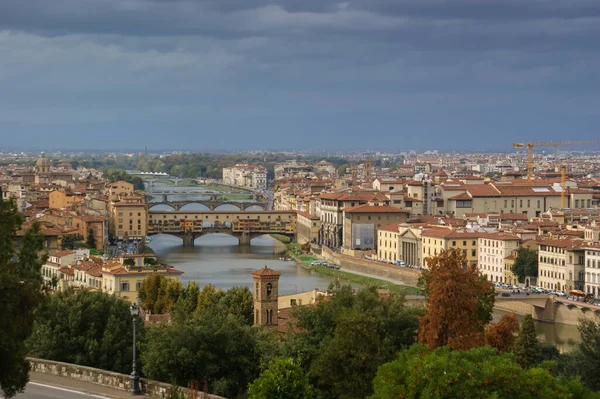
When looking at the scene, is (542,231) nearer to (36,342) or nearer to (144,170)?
(36,342)

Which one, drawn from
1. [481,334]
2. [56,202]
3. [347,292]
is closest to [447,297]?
[481,334]

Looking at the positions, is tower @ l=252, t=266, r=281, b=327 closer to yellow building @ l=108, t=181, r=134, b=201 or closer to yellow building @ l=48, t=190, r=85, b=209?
yellow building @ l=48, t=190, r=85, b=209

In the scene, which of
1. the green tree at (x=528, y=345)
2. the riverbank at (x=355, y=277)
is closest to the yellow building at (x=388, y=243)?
the riverbank at (x=355, y=277)

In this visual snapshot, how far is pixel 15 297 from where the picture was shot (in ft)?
30.3

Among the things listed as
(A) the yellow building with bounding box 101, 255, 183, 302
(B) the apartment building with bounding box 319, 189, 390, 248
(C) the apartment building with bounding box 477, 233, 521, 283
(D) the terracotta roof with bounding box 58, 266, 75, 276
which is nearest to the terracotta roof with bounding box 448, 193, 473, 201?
(B) the apartment building with bounding box 319, 189, 390, 248

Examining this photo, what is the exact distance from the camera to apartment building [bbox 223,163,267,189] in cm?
11419

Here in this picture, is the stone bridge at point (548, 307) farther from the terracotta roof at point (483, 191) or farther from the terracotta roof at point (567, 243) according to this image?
the terracotta roof at point (483, 191)

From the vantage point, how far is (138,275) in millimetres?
25703

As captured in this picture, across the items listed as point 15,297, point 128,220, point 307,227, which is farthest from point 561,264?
point 15,297

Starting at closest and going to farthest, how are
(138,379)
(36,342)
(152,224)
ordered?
(138,379)
(36,342)
(152,224)

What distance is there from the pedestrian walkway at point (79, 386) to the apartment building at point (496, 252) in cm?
2567

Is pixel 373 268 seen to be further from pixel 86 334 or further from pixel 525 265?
pixel 86 334

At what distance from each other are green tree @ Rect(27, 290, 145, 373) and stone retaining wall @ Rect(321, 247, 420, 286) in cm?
2158

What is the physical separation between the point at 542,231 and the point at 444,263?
24.7 m
